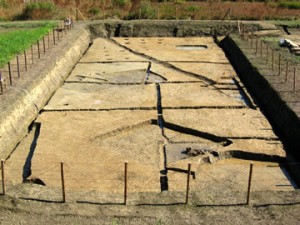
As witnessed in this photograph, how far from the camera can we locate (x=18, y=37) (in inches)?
810

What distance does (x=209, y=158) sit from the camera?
10695 mm

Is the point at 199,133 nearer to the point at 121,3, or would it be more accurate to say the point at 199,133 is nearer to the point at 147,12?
the point at 147,12

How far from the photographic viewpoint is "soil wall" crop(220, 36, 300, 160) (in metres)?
11.5

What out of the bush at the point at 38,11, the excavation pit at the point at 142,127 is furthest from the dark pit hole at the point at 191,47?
the bush at the point at 38,11

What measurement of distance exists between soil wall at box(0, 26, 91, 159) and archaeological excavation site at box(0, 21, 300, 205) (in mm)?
34

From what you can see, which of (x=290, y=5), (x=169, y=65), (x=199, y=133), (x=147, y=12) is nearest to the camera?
(x=199, y=133)

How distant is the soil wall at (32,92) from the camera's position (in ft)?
37.8

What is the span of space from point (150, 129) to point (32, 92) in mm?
3641

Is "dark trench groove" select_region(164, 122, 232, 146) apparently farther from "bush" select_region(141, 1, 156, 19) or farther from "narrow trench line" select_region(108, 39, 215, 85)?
"bush" select_region(141, 1, 156, 19)

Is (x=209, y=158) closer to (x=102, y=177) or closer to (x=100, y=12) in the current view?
(x=102, y=177)

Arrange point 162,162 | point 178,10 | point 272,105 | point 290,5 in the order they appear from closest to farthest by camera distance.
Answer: point 162,162 < point 272,105 < point 178,10 < point 290,5

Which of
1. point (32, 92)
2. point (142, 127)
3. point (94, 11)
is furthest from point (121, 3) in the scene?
point (142, 127)

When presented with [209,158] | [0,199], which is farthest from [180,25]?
[0,199]

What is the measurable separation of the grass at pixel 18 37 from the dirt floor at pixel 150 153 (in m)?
2.39
